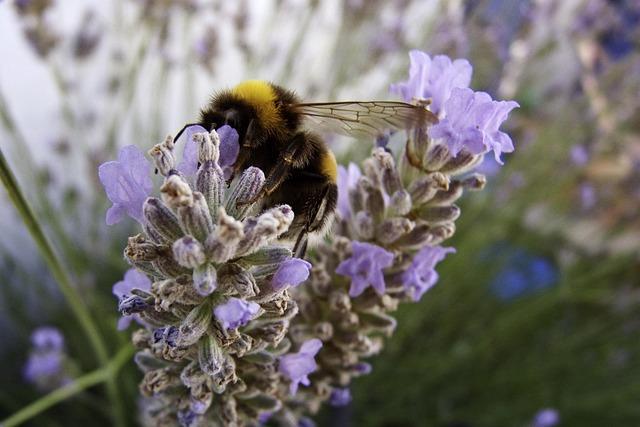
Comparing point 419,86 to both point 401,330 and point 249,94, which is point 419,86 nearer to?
point 249,94

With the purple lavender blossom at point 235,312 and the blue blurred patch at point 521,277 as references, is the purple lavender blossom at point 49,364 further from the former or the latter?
the blue blurred patch at point 521,277

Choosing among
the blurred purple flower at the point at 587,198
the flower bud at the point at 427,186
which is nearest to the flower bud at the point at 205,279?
the flower bud at the point at 427,186

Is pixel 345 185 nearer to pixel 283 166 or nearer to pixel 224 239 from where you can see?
pixel 283 166

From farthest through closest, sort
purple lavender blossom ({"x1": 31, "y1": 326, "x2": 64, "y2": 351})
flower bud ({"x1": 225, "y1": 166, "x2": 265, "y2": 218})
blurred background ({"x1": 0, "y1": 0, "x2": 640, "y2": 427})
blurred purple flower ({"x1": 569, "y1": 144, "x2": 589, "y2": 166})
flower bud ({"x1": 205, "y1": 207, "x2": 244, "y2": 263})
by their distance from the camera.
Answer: blurred purple flower ({"x1": 569, "y1": 144, "x2": 589, "y2": 166})
blurred background ({"x1": 0, "y1": 0, "x2": 640, "y2": 427})
purple lavender blossom ({"x1": 31, "y1": 326, "x2": 64, "y2": 351})
flower bud ({"x1": 225, "y1": 166, "x2": 265, "y2": 218})
flower bud ({"x1": 205, "y1": 207, "x2": 244, "y2": 263})

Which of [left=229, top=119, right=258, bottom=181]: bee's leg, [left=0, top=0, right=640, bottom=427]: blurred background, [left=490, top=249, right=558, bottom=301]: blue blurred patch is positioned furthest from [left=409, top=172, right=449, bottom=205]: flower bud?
[left=490, top=249, right=558, bottom=301]: blue blurred patch

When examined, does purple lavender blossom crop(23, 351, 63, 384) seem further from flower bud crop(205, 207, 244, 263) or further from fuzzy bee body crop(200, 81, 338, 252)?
flower bud crop(205, 207, 244, 263)

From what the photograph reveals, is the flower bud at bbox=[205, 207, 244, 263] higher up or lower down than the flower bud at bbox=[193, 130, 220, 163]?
lower down
